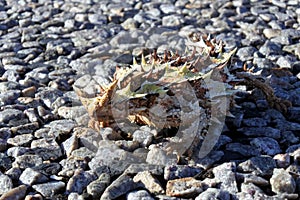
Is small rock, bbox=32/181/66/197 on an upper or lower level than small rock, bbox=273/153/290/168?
lower

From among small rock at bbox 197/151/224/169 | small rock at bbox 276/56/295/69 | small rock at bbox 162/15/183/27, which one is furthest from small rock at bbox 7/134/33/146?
small rock at bbox 162/15/183/27

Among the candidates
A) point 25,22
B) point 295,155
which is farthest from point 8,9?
point 295,155

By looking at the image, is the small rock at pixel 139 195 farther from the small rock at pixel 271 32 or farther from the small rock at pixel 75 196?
the small rock at pixel 271 32

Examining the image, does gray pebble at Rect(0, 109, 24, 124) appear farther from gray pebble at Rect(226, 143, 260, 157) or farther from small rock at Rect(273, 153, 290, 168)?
small rock at Rect(273, 153, 290, 168)

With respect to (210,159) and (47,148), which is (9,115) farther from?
(210,159)

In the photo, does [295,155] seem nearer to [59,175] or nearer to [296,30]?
[59,175]

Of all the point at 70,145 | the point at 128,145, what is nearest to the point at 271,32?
the point at 128,145

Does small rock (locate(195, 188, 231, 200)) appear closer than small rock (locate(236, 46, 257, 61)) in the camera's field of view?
Yes
